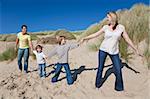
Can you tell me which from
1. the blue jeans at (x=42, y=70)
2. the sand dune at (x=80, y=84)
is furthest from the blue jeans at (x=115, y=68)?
the blue jeans at (x=42, y=70)

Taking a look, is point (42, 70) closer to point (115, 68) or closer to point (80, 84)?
point (80, 84)

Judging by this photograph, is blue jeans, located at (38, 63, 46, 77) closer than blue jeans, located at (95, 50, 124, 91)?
No

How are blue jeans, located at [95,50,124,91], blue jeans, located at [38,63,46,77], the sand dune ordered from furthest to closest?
blue jeans, located at [38,63,46,77] → the sand dune → blue jeans, located at [95,50,124,91]

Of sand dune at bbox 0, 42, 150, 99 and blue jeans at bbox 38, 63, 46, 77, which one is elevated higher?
blue jeans at bbox 38, 63, 46, 77

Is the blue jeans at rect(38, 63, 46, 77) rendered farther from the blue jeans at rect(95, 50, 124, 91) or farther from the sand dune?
the blue jeans at rect(95, 50, 124, 91)

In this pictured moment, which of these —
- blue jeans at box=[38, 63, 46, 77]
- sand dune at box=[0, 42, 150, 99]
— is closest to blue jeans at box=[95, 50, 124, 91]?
sand dune at box=[0, 42, 150, 99]

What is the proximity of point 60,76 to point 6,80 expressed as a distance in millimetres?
1386

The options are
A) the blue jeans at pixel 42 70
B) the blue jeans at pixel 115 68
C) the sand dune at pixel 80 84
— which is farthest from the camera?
the blue jeans at pixel 42 70

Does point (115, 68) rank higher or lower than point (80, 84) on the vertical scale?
higher

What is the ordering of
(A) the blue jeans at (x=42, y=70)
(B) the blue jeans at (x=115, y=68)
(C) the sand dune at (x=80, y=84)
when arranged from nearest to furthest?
(B) the blue jeans at (x=115, y=68) < (C) the sand dune at (x=80, y=84) < (A) the blue jeans at (x=42, y=70)

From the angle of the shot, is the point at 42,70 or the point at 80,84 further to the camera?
the point at 42,70

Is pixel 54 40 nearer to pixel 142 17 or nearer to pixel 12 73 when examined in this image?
pixel 142 17

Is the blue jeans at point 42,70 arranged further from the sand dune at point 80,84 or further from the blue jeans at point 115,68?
the blue jeans at point 115,68

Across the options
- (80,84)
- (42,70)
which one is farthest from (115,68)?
(42,70)
